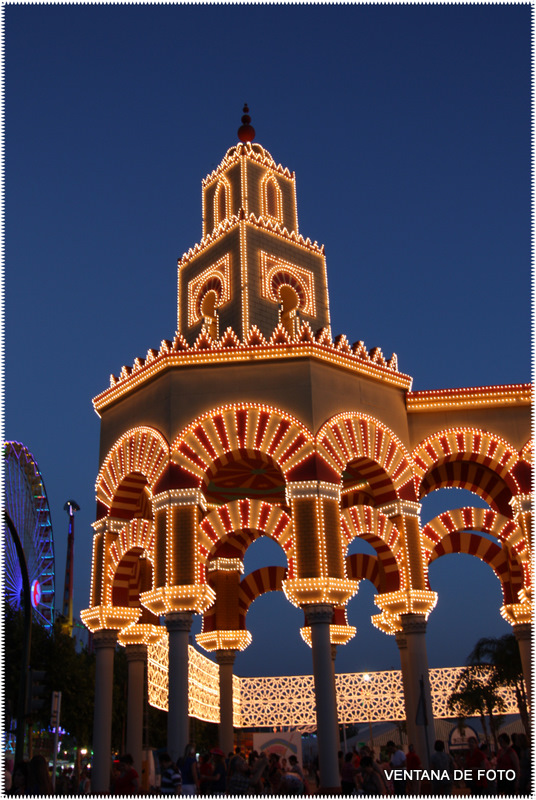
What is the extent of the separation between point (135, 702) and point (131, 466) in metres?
6.89

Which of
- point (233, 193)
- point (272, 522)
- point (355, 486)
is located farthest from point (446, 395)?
point (233, 193)

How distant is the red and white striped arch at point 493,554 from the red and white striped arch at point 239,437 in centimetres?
861

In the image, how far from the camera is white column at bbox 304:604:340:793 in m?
16.3

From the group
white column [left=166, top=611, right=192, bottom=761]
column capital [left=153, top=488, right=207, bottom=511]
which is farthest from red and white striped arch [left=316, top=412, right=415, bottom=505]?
white column [left=166, top=611, right=192, bottom=761]

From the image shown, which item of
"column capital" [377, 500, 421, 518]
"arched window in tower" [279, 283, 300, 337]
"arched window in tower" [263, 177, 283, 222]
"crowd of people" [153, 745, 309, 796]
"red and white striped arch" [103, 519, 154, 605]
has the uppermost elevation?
"arched window in tower" [263, 177, 283, 222]

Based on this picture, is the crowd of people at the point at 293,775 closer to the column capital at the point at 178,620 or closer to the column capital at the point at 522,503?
the column capital at the point at 178,620

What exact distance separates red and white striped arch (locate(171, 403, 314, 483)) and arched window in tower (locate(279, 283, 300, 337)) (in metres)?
4.75

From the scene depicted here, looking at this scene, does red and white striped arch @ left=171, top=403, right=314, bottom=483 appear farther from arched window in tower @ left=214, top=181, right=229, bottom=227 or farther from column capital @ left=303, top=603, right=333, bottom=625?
arched window in tower @ left=214, top=181, right=229, bottom=227

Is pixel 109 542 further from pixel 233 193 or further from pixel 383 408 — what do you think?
pixel 233 193

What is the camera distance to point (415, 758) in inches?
611

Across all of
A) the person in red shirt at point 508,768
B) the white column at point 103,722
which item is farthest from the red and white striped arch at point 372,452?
the person in red shirt at point 508,768

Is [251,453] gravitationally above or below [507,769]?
above

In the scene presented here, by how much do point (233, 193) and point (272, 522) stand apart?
1090 centimetres

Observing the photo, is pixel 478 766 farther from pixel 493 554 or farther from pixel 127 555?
pixel 493 554
